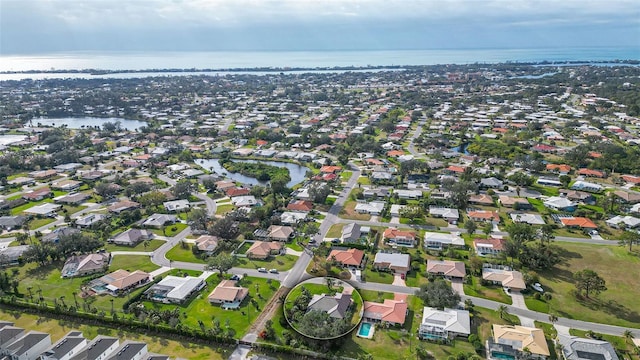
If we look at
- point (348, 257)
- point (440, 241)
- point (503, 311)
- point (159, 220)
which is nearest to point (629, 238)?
point (440, 241)

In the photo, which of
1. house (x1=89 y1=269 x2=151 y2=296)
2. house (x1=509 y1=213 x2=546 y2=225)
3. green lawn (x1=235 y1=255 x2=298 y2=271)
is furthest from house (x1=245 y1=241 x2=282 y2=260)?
house (x1=509 y1=213 x2=546 y2=225)

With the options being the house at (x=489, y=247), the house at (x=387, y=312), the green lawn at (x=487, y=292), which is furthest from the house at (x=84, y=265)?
the house at (x=489, y=247)

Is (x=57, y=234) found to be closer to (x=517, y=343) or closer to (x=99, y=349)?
(x=99, y=349)

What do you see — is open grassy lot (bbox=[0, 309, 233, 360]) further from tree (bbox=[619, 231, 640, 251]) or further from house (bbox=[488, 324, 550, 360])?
tree (bbox=[619, 231, 640, 251])

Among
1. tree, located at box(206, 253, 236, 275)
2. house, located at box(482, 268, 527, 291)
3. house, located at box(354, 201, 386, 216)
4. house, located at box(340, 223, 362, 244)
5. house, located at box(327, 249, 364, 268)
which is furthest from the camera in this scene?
house, located at box(354, 201, 386, 216)

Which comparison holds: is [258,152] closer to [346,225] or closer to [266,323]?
[346,225]
